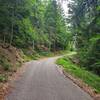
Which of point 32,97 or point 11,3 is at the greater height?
point 11,3

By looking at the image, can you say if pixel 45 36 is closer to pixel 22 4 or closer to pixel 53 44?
pixel 53 44

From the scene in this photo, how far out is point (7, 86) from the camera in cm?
1423

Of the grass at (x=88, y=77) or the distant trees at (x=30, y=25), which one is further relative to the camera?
the distant trees at (x=30, y=25)

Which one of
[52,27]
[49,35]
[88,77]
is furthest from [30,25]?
[88,77]

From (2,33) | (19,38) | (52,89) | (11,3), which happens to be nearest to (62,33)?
(19,38)

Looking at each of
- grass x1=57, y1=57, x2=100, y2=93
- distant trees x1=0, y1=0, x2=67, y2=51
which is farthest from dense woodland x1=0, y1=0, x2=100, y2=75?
grass x1=57, y1=57, x2=100, y2=93

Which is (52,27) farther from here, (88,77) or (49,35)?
(88,77)

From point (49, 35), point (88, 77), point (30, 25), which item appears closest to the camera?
point (88, 77)

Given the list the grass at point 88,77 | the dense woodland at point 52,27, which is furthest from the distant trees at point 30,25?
the grass at point 88,77

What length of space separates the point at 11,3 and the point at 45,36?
28588 mm

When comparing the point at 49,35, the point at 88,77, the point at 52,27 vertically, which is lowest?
the point at 88,77

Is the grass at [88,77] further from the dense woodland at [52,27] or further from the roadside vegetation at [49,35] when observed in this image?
the dense woodland at [52,27]

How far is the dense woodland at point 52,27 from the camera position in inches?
554

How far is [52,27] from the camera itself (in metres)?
60.3
